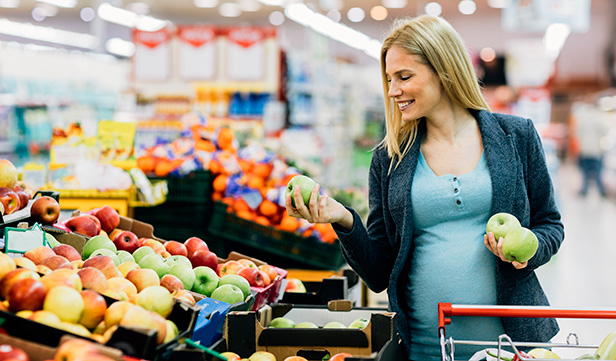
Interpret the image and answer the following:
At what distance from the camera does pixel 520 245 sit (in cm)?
184

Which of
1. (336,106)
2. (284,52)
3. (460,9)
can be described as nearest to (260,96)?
(284,52)

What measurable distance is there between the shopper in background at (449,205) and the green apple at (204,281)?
44 centimetres

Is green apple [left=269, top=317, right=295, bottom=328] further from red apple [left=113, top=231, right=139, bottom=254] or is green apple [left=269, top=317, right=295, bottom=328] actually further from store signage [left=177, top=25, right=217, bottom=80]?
store signage [left=177, top=25, right=217, bottom=80]

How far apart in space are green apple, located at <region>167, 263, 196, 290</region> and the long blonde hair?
0.74m

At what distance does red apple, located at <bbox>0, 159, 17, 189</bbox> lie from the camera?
95.0 inches

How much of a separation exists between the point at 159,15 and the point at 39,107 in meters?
13.3

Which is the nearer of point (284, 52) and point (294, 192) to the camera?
point (294, 192)

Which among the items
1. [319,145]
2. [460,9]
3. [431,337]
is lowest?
[431,337]

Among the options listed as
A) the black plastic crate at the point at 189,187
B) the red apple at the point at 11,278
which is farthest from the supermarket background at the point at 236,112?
the red apple at the point at 11,278

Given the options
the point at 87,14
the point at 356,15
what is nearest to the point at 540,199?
the point at 356,15

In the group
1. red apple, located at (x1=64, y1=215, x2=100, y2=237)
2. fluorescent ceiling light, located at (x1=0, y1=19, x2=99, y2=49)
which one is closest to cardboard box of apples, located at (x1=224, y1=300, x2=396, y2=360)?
red apple, located at (x1=64, y1=215, x2=100, y2=237)

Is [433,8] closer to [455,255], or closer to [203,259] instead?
[203,259]

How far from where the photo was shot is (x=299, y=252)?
3.75 m

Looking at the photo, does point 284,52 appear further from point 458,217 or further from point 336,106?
point 458,217
